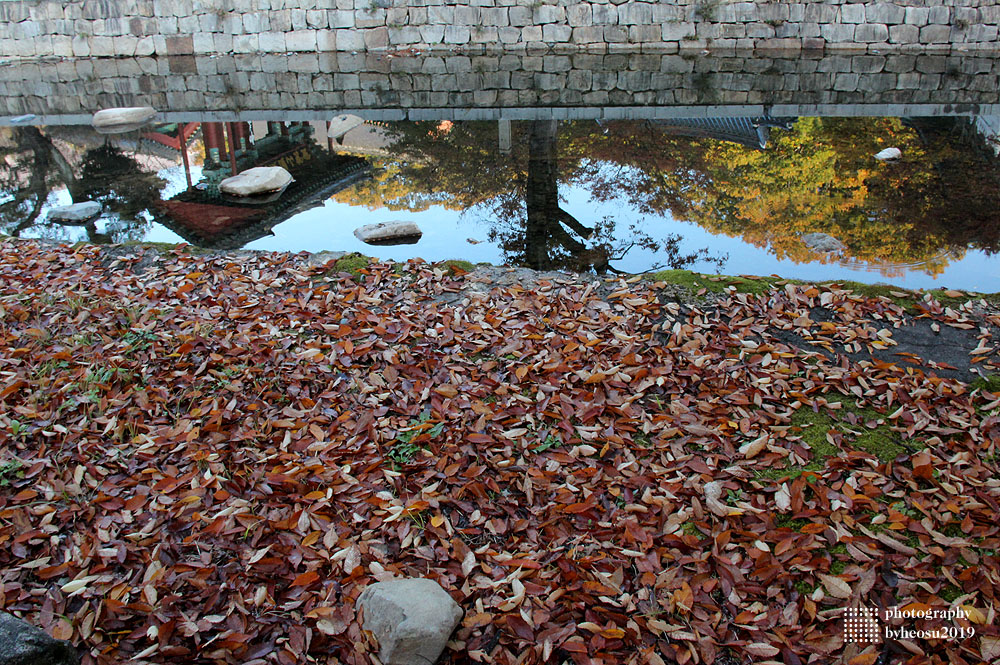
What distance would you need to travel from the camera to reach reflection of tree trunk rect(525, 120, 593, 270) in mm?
5613

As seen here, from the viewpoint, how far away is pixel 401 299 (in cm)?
449

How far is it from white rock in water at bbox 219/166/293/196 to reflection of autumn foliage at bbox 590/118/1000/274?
11.3 ft

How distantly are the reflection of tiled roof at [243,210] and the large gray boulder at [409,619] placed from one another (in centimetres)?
434

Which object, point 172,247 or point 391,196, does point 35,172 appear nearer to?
point 172,247

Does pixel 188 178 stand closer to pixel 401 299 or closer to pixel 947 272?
pixel 401 299

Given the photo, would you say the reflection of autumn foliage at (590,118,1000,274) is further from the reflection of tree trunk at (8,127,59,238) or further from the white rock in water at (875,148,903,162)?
the reflection of tree trunk at (8,127,59,238)

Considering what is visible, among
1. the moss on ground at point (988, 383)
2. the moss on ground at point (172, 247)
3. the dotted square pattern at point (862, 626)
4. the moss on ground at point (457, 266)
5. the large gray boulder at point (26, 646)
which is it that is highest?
the moss on ground at point (172, 247)

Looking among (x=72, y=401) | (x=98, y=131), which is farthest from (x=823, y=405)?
(x=98, y=131)

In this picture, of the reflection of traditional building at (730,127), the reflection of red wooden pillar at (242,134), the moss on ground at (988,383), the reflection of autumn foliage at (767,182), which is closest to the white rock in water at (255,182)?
the reflection of autumn foliage at (767,182)

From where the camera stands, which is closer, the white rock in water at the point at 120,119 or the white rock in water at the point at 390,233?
the white rock in water at the point at 390,233

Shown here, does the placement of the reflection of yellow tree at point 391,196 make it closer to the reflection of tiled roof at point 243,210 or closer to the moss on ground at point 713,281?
the reflection of tiled roof at point 243,210

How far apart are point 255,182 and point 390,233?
2290 mm

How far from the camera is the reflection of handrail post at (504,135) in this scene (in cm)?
829

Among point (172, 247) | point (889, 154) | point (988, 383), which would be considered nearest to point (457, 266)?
point (172, 247)
